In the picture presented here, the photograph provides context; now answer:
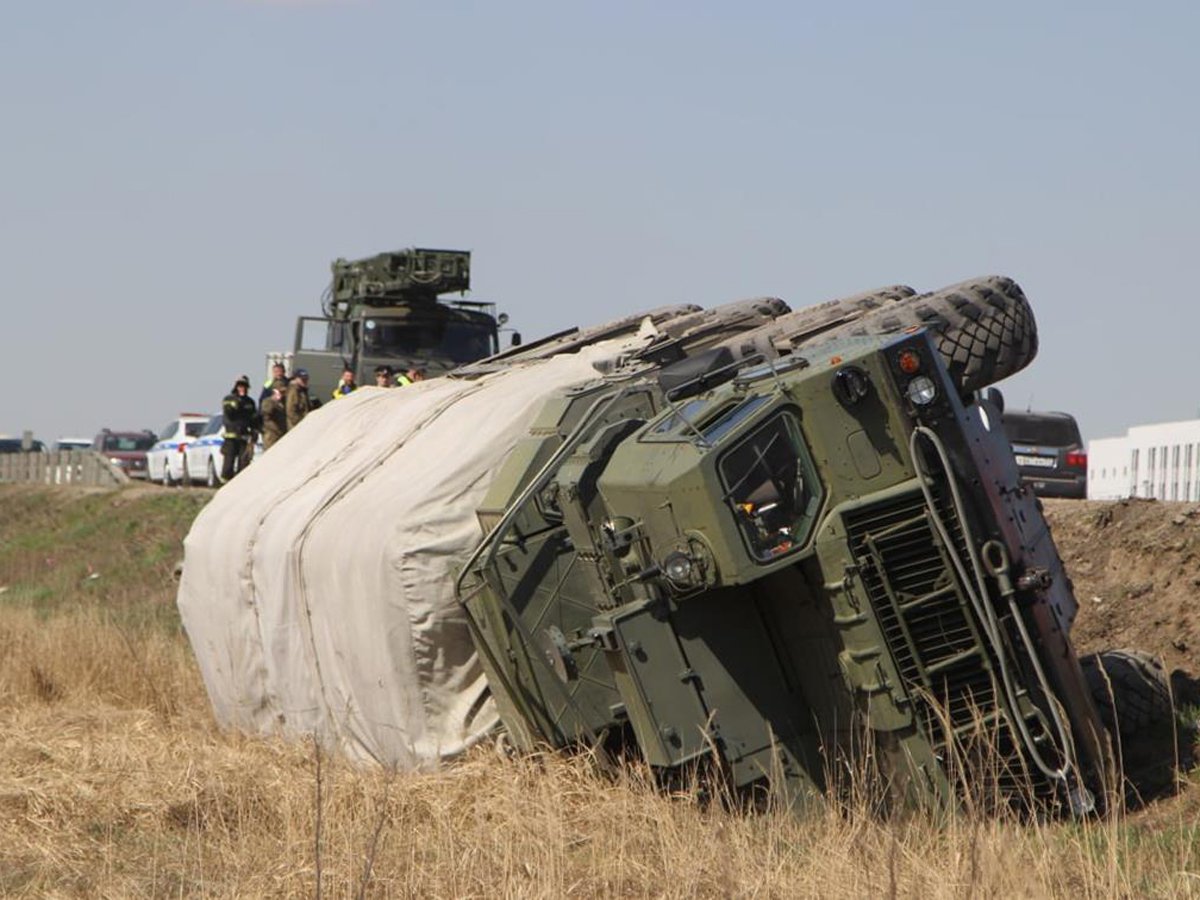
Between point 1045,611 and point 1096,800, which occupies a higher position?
point 1045,611

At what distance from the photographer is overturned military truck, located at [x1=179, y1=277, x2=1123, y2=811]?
347 inches

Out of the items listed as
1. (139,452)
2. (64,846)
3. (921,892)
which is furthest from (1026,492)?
(139,452)

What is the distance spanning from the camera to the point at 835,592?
28.9 ft

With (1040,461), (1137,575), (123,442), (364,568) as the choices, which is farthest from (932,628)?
(123,442)

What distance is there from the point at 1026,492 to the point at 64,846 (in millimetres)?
5017

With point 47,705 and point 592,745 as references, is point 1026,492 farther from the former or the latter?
point 47,705

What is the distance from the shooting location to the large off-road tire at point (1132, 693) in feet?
36.2

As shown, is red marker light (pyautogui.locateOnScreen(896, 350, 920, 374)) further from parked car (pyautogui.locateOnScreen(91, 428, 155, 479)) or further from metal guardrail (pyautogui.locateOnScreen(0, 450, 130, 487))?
parked car (pyautogui.locateOnScreen(91, 428, 155, 479))

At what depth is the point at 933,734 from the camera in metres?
8.84

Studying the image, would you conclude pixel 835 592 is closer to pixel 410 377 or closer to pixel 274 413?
pixel 410 377

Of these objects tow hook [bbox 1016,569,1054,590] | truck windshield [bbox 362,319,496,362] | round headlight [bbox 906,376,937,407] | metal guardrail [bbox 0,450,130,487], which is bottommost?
metal guardrail [bbox 0,450,130,487]

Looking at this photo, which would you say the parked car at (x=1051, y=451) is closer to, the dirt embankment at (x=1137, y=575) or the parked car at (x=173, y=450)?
the dirt embankment at (x=1137, y=575)

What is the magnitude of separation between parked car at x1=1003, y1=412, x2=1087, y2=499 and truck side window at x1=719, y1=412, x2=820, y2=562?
14.3 m

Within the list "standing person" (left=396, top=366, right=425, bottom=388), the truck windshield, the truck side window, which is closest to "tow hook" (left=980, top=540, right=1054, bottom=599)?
the truck side window
